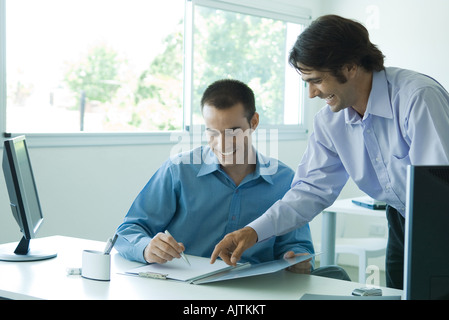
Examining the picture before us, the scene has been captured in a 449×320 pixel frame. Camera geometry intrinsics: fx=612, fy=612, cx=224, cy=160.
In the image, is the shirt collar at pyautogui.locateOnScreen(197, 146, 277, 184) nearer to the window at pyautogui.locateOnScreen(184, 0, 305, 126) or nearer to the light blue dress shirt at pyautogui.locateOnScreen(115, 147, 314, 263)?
the light blue dress shirt at pyautogui.locateOnScreen(115, 147, 314, 263)

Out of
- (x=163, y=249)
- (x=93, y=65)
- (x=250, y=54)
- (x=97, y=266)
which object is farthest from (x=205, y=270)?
(x=250, y=54)

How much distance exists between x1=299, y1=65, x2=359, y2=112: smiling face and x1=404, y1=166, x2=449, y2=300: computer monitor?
0.72m

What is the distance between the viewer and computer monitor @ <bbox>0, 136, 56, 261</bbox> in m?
1.77

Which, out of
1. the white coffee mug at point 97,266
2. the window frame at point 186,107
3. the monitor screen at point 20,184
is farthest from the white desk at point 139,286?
the window frame at point 186,107

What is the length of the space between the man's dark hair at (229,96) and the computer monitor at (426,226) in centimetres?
105

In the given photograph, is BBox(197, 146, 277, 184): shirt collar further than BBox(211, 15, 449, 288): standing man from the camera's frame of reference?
Yes

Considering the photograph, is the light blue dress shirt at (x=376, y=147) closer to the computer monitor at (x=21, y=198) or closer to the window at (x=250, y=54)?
the computer monitor at (x=21, y=198)

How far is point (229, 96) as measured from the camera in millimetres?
2051

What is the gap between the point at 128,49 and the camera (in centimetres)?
411

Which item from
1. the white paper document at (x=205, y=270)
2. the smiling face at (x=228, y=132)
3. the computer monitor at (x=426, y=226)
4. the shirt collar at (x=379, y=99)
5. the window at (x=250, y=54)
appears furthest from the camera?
the window at (x=250, y=54)

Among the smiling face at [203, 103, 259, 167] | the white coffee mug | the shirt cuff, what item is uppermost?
the smiling face at [203, 103, 259, 167]

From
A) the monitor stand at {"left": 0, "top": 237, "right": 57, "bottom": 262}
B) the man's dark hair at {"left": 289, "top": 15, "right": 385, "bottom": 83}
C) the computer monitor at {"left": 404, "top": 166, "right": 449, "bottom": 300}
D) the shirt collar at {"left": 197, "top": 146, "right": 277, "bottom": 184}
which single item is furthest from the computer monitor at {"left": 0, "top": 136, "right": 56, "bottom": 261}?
the computer monitor at {"left": 404, "top": 166, "right": 449, "bottom": 300}

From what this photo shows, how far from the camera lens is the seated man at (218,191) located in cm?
202

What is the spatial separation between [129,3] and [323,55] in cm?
257
